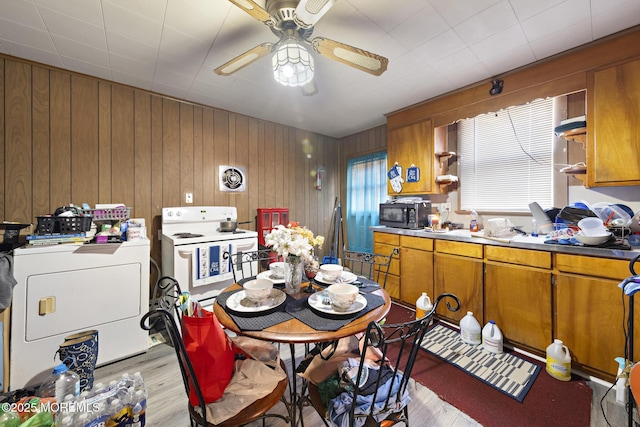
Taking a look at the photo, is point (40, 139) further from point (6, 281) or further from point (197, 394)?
point (197, 394)

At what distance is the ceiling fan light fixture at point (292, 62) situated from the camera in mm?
1499

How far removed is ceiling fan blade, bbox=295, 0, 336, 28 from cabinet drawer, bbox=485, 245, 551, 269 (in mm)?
2198

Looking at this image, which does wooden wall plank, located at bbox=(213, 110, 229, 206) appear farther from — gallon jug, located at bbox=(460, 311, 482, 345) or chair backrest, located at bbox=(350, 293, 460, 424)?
gallon jug, located at bbox=(460, 311, 482, 345)

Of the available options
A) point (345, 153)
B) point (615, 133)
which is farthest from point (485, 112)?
point (345, 153)

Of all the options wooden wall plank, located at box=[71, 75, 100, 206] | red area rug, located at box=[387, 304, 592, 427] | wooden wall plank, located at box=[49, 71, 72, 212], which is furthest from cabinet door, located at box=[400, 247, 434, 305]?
wooden wall plank, located at box=[49, 71, 72, 212]

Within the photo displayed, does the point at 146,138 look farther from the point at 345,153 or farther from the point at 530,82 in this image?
the point at 530,82

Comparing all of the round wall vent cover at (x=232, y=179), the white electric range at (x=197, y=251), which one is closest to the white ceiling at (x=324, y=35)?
the round wall vent cover at (x=232, y=179)

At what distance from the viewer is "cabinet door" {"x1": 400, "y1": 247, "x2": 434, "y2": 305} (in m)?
2.68

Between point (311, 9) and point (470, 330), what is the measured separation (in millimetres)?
2580

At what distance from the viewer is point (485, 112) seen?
2570 millimetres

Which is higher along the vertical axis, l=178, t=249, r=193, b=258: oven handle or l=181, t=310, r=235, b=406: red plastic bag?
l=178, t=249, r=193, b=258: oven handle

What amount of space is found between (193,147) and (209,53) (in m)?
1.24

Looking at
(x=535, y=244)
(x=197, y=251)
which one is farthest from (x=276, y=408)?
(x=535, y=244)

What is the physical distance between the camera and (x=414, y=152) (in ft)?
10.3
